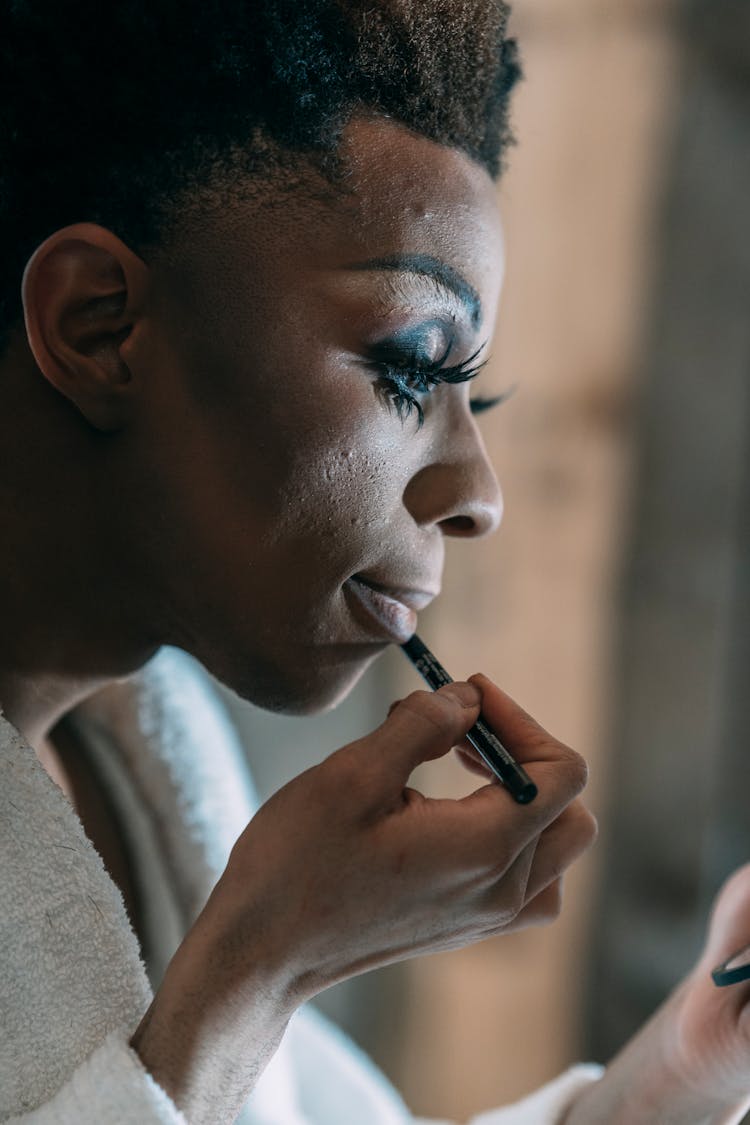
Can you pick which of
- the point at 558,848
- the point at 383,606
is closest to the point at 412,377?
the point at 383,606

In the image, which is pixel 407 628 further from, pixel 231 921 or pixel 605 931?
pixel 605 931

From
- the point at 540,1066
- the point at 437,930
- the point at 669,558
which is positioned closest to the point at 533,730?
the point at 437,930

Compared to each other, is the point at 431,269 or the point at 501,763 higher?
the point at 431,269

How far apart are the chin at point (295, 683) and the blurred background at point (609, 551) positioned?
25.9 inches

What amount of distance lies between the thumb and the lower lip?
0.26 feet

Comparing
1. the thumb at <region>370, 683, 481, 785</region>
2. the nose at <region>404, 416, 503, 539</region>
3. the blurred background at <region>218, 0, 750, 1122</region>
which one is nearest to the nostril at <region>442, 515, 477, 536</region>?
the nose at <region>404, 416, 503, 539</region>

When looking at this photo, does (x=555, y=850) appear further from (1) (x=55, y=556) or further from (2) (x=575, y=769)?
(1) (x=55, y=556)

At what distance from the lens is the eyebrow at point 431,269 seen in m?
0.50

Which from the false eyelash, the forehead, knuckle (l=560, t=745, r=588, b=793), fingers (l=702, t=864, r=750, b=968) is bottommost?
fingers (l=702, t=864, r=750, b=968)

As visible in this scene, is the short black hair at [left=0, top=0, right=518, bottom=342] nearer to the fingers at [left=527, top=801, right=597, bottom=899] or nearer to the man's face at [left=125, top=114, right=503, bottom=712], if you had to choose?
the man's face at [left=125, top=114, right=503, bottom=712]

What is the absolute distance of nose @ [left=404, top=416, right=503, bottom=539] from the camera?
1.77 ft

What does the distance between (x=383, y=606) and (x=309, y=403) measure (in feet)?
0.34

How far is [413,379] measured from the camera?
0.52 m

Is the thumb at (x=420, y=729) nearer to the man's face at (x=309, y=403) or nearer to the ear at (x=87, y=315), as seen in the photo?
the man's face at (x=309, y=403)
